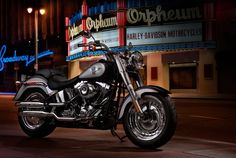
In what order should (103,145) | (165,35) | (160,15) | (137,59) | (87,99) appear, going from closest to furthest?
(137,59)
(103,145)
(87,99)
(165,35)
(160,15)

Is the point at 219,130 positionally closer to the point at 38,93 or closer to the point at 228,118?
the point at 228,118

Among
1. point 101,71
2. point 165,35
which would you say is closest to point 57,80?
point 101,71

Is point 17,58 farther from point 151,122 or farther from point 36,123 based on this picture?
point 151,122

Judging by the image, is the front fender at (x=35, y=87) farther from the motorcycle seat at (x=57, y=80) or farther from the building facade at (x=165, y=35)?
the building facade at (x=165, y=35)

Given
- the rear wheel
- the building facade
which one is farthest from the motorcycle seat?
the building facade

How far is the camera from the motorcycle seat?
903cm

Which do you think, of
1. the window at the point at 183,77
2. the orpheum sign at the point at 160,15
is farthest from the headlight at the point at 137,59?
the window at the point at 183,77

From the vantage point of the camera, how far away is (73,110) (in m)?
8.89

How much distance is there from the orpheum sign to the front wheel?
24674 mm

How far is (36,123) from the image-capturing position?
31.6 ft

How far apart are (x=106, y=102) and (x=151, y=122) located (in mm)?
857

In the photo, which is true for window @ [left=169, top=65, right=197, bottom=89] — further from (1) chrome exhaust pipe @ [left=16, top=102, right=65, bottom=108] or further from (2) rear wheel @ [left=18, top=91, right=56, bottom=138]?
(1) chrome exhaust pipe @ [left=16, top=102, right=65, bottom=108]

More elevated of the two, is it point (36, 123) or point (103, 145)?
point (36, 123)

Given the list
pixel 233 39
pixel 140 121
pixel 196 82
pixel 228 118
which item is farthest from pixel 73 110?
pixel 196 82
